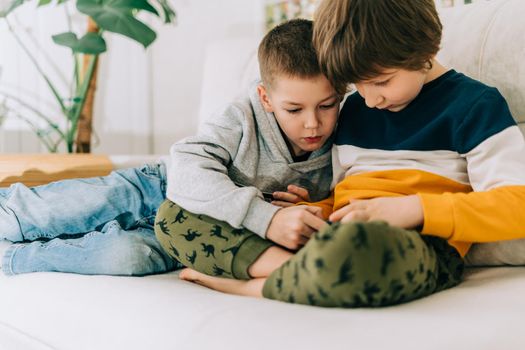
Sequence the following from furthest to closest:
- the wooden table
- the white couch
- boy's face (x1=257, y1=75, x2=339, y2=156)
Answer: the wooden table
boy's face (x1=257, y1=75, x2=339, y2=156)
the white couch

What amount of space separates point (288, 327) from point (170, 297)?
246 millimetres

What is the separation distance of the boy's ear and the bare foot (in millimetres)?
365

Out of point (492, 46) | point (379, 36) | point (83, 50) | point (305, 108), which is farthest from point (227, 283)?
point (83, 50)

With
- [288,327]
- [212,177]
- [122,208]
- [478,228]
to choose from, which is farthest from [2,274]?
[478,228]

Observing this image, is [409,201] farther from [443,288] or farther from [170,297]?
[170,297]

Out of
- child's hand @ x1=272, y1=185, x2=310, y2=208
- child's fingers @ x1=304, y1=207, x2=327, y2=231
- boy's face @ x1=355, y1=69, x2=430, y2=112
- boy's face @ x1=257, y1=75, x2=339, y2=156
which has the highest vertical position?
boy's face @ x1=355, y1=69, x2=430, y2=112

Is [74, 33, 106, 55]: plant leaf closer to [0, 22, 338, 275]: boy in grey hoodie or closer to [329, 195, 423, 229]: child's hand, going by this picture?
[0, 22, 338, 275]: boy in grey hoodie

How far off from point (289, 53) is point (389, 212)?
0.39m

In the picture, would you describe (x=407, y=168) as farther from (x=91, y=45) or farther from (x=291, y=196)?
A: (x=91, y=45)

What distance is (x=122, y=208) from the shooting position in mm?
1441

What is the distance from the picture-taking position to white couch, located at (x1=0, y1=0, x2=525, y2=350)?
704 millimetres

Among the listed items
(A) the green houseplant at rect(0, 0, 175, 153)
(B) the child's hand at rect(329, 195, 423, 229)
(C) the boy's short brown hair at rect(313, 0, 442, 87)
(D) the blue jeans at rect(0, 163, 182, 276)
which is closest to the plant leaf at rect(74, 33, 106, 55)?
(A) the green houseplant at rect(0, 0, 175, 153)

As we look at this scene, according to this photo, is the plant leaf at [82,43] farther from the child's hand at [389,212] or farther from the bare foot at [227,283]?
→ the child's hand at [389,212]

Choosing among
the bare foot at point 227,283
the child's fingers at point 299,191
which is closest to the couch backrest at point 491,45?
the child's fingers at point 299,191
